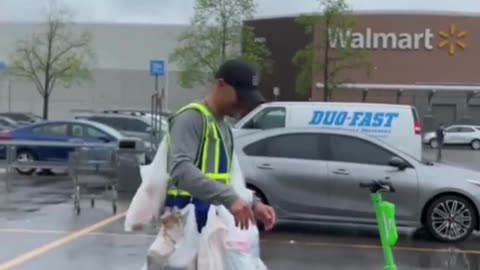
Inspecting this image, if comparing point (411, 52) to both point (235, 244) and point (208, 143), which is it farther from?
point (235, 244)

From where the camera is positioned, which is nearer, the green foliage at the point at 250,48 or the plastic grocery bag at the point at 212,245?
the plastic grocery bag at the point at 212,245

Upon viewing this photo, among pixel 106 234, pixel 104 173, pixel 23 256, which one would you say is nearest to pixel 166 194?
pixel 23 256

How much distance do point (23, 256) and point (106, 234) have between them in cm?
198

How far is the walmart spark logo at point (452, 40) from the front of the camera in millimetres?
57594

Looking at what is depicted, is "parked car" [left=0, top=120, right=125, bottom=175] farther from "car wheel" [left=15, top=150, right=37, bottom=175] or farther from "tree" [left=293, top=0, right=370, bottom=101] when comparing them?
"tree" [left=293, top=0, right=370, bottom=101]

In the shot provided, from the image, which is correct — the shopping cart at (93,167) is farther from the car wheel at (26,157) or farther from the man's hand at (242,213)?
the man's hand at (242,213)

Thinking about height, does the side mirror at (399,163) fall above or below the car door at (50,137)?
above

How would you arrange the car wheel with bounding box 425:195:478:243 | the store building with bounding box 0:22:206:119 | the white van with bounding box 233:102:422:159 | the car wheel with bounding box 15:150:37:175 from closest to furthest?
1. the car wheel with bounding box 425:195:478:243
2. the white van with bounding box 233:102:422:159
3. the car wheel with bounding box 15:150:37:175
4. the store building with bounding box 0:22:206:119

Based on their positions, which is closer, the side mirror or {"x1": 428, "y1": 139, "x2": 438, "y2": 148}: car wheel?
the side mirror

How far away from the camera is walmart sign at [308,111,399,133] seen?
2025 centimetres

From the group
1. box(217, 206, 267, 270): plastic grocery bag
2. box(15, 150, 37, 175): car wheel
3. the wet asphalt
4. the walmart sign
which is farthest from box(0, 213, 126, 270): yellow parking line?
box(15, 150, 37, 175): car wheel

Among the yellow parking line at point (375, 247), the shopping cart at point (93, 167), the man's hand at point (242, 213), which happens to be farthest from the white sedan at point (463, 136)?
the man's hand at point (242, 213)

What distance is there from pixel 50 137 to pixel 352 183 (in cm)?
1237

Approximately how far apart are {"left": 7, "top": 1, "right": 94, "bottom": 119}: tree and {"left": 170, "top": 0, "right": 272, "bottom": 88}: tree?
887 centimetres
